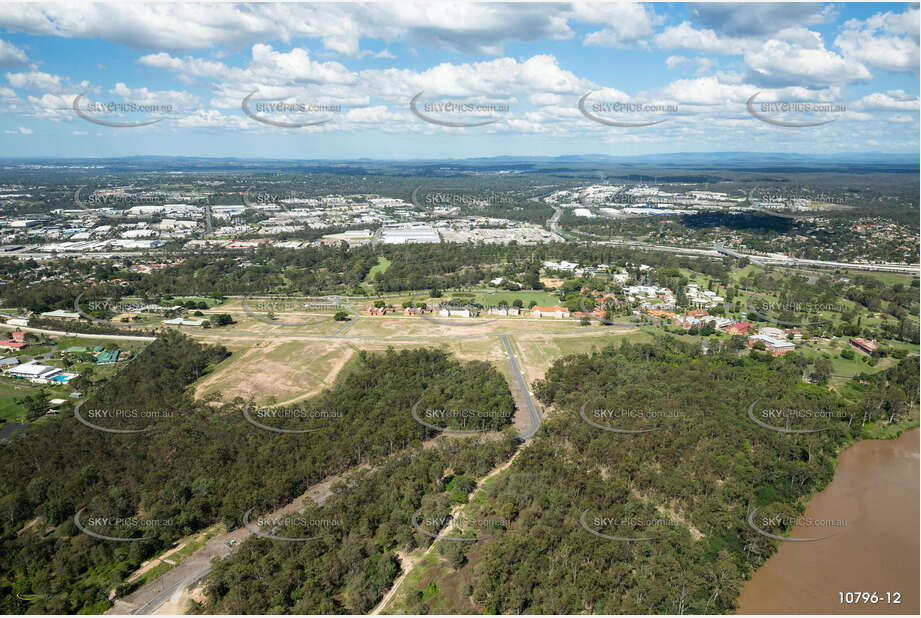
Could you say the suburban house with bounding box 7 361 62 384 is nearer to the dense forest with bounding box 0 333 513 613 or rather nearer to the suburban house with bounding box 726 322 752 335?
the dense forest with bounding box 0 333 513 613

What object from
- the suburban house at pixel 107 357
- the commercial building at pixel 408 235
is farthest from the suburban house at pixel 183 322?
the commercial building at pixel 408 235

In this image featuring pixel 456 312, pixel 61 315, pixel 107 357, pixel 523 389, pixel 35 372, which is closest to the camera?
pixel 523 389

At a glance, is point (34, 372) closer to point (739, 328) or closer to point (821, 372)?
point (821, 372)

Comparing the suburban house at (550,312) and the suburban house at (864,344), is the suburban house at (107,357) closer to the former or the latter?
the suburban house at (550,312)

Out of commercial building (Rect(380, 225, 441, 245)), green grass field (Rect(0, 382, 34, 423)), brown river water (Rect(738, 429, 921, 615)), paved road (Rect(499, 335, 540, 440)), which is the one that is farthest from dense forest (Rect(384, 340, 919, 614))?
commercial building (Rect(380, 225, 441, 245))

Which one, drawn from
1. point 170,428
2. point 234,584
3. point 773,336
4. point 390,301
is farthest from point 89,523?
point 773,336

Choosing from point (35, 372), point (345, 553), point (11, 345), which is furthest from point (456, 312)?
point (11, 345)

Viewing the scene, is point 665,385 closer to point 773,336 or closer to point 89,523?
point 773,336
